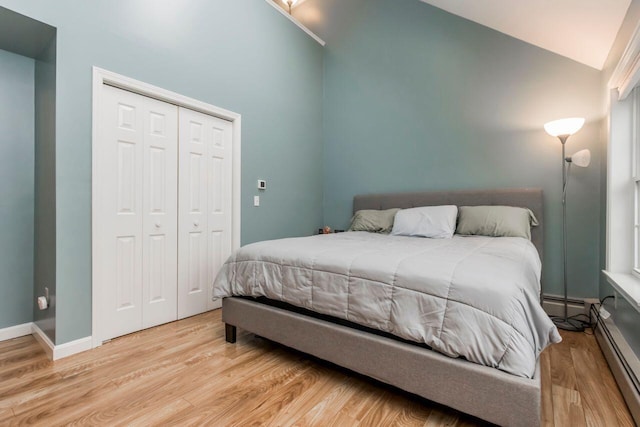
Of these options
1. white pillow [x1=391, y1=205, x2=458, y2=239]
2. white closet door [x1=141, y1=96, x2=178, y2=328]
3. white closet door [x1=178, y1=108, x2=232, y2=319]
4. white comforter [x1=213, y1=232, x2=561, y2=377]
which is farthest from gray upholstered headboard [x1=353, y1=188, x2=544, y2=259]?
white closet door [x1=141, y1=96, x2=178, y2=328]

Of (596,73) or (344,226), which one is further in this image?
(344,226)

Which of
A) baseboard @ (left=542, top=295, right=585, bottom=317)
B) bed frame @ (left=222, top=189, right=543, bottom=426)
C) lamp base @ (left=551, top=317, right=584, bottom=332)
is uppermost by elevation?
bed frame @ (left=222, top=189, right=543, bottom=426)

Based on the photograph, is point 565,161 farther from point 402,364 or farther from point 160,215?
point 160,215

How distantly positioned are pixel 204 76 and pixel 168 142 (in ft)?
2.39

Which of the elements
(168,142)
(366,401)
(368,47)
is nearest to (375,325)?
(366,401)

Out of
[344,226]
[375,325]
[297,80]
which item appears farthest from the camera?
[344,226]

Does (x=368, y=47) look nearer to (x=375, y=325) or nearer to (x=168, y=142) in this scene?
(x=168, y=142)

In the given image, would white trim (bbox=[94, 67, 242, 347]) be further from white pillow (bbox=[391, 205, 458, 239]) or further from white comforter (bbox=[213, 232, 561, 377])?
white pillow (bbox=[391, 205, 458, 239])

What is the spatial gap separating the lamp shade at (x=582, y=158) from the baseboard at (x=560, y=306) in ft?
3.83

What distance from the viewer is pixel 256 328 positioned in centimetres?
199

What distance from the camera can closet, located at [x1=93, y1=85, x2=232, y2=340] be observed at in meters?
2.19

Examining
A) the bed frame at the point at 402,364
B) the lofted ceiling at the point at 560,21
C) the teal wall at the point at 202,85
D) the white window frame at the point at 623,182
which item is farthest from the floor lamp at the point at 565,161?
the teal wall at the point at 202,85

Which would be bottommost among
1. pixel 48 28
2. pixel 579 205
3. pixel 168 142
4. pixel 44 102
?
pixel 579 205

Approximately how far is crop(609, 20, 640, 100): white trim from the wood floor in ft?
5.57
